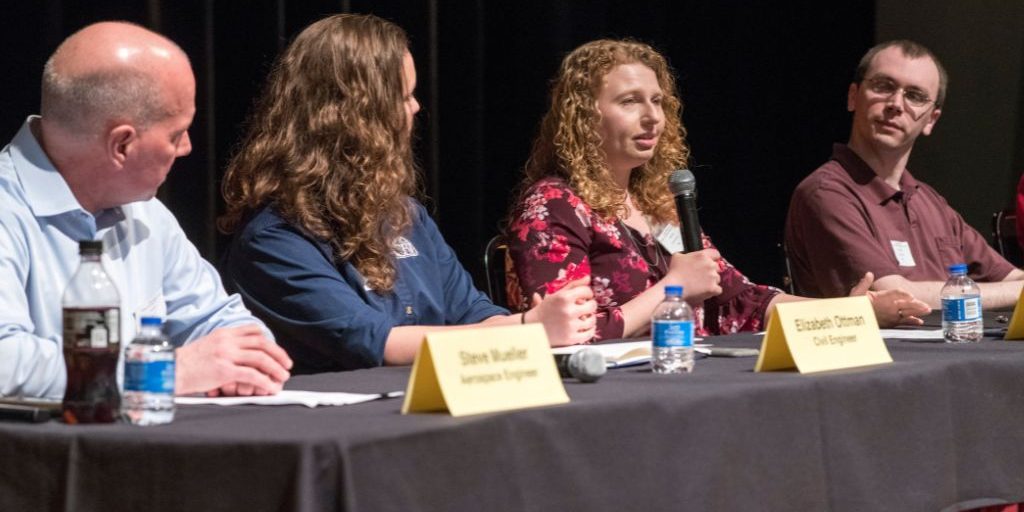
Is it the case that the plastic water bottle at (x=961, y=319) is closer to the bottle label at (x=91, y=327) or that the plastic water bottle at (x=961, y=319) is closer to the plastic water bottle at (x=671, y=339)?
the plastic water bottle at (x=671, y=339)

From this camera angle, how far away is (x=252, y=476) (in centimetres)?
125

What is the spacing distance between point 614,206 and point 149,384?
1809 mm

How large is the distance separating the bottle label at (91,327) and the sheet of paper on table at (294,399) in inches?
7.8

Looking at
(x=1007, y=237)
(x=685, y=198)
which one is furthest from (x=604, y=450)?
(x=1007, y=237)

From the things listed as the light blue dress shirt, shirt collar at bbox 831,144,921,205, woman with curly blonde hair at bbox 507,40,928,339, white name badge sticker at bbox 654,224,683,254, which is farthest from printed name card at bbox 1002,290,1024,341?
the light blue dress shirt

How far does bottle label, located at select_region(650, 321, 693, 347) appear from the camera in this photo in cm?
190

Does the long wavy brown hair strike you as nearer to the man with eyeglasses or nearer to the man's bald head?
the man's bald head

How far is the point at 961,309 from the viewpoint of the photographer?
2410 millimetres

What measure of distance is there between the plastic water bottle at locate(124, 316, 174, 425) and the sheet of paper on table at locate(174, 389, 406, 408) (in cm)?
18

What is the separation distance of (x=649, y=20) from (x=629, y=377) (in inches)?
120

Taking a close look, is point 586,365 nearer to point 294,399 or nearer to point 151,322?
point 294,399

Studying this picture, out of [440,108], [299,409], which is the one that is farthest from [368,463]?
[440,108]

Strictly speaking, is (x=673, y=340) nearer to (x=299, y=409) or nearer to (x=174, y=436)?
(x=299, y=409)

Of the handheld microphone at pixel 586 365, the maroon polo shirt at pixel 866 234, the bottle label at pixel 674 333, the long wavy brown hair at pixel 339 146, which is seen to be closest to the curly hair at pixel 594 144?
the maroon polo shirt at pixel 866 234
